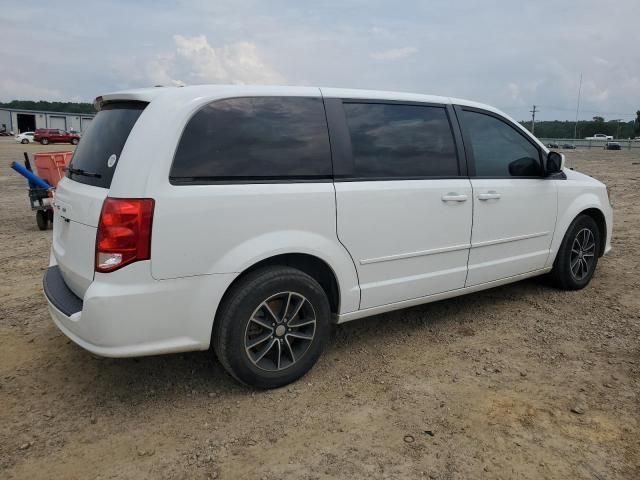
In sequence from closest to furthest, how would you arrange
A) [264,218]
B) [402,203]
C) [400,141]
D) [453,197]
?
1. [264,218]
2. [402,203]
3. [400,141]
4. [453,197]

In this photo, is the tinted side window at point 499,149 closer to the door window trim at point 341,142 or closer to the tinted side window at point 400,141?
the tinted side window at point 400,141

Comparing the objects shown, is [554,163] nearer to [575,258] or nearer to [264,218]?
[575,258]

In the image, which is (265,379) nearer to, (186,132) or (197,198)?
(197,198)

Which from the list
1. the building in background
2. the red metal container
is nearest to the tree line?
the building in background

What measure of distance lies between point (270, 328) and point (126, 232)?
101 centimetres

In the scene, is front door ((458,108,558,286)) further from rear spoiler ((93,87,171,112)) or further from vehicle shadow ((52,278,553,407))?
rear spoiler ((93,87,171,112))

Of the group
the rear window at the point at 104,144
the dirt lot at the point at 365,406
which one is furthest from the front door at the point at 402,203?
the rear window at the point at 104,144

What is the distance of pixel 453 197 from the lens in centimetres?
375

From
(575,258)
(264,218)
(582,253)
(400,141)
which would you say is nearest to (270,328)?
(264,218)

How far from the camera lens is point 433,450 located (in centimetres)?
258

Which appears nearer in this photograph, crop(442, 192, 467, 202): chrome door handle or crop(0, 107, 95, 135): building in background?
crop(442, 192, 467, 202): chrome door handle

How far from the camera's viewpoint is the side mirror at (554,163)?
4.39 m

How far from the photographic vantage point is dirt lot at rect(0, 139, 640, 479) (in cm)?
249

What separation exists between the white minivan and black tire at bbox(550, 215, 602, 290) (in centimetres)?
106
